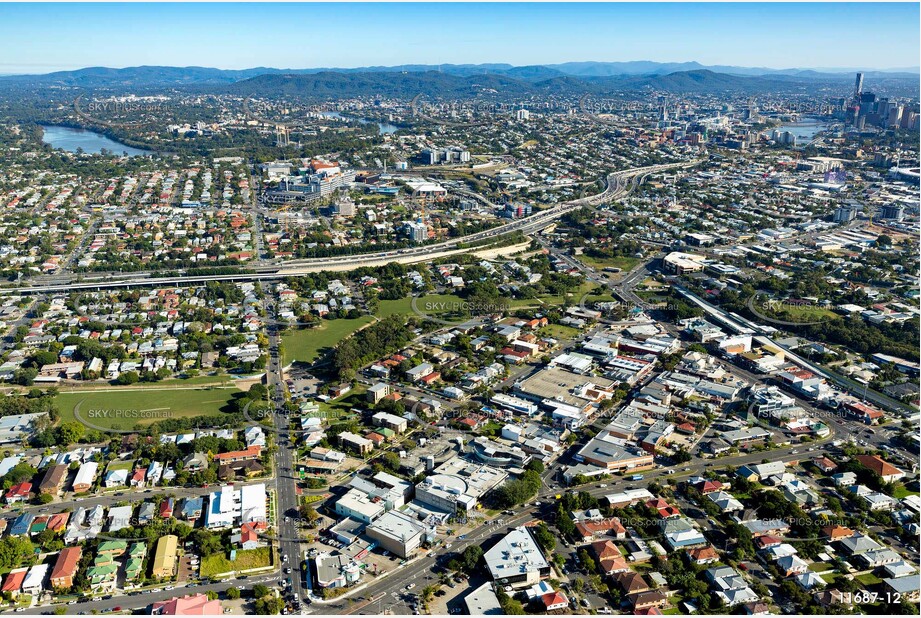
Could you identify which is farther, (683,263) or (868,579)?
(683,263)

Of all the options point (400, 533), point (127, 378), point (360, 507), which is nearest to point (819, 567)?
point (400, 533)

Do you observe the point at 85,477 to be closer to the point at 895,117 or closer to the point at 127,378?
the point at 127,378

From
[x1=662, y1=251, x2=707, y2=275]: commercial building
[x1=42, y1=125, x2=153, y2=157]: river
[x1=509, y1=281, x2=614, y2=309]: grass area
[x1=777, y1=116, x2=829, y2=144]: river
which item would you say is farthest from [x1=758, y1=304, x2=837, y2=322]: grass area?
[x1=42, y1=125, x2=153, y2=157]: river

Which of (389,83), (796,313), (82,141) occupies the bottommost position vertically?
(796,313)

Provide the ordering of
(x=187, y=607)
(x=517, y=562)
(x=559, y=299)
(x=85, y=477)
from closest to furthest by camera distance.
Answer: (x=187, y=607) → (x=517, y=562) → (x=85, y=477) → (x=559, y=299)

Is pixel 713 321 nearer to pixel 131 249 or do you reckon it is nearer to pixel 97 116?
pixel 131 249

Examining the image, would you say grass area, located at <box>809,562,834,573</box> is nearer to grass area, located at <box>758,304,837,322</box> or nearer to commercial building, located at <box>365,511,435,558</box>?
commercial building, located at <box>365,511,435,558</box>

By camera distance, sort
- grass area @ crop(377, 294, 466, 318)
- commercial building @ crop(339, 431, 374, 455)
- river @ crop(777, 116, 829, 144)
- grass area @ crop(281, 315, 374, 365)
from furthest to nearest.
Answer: river @ crop(777, 116, 829, 144)
grass area @ crop(377, 294, 466, 318)
grass area @ crop(281, 315, 374, 365)
commercial building @ crop(339, 431, 374, 455)

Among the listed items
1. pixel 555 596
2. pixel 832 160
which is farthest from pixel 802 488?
pixel 832 160
